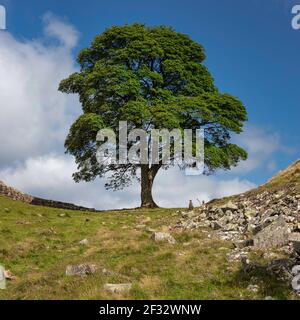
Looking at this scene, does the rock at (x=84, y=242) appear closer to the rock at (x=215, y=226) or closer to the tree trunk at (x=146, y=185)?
the rock at (x=215, y=226)

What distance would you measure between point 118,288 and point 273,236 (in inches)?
289

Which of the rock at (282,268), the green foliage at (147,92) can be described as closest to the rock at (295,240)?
the rock at (282,268)

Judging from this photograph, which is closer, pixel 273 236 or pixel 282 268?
pixel 282 268

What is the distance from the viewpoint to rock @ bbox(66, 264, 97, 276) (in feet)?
59.7

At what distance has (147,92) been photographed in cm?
4869

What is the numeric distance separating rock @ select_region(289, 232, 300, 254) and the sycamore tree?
Result: 83.4 ft

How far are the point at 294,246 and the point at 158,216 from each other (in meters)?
19.0

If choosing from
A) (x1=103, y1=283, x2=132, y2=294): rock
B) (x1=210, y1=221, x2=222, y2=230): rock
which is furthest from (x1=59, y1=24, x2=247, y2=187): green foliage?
(x1=103, y1=283, x2=132, y2=294): rock

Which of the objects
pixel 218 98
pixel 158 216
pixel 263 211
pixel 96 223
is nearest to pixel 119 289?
pixel 263 211

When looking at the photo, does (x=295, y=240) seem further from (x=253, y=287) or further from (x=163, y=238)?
(x=163, y=238)

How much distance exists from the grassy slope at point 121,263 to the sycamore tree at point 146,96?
644 inches

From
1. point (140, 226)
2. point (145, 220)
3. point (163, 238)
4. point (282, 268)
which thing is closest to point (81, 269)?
point (163, 238)
